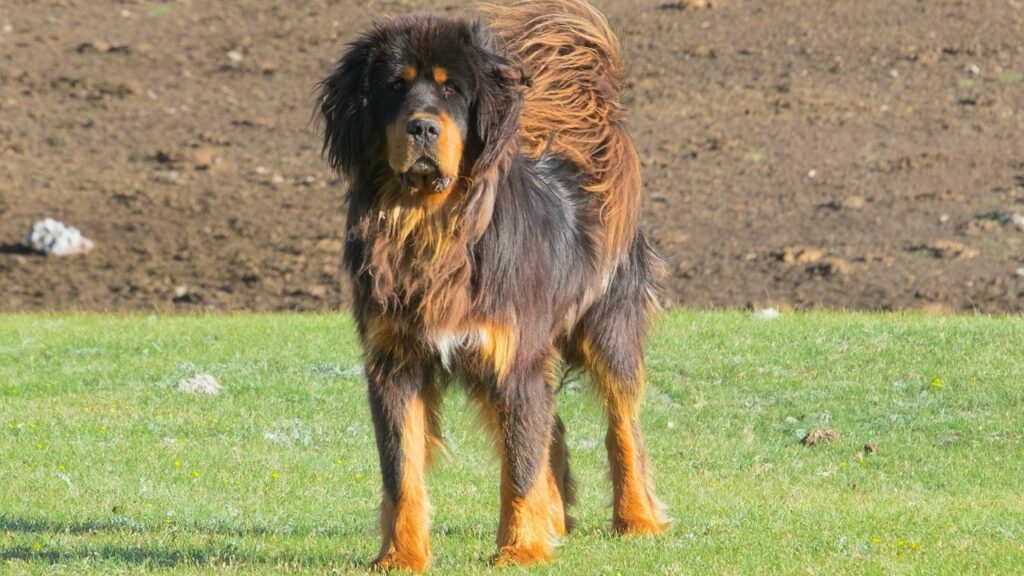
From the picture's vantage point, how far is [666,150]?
2033 centimetres

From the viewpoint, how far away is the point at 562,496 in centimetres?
791

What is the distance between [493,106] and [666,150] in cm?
1408

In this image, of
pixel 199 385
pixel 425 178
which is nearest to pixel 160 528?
pixel 425 178

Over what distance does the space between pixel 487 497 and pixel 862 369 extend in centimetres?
450

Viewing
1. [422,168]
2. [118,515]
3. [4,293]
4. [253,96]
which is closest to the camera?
[422,168]

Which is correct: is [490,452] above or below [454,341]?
below

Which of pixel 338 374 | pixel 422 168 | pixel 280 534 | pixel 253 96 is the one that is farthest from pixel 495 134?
pixel 253 96

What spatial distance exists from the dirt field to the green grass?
232cm

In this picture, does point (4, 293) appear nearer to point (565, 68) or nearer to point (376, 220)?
point (565, 68)

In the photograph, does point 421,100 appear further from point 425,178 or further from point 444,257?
point 444,257

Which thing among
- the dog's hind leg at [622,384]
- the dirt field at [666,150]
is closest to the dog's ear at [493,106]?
the dog's hind leg at [622,384]

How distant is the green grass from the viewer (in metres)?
7.23

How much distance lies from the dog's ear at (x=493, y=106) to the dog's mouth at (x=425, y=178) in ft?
0.63

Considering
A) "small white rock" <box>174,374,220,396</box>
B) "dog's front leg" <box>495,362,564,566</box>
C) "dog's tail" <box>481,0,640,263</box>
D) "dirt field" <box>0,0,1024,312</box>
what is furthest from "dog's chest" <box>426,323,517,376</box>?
"dirt field" <box>0,0,1024,312</box>
